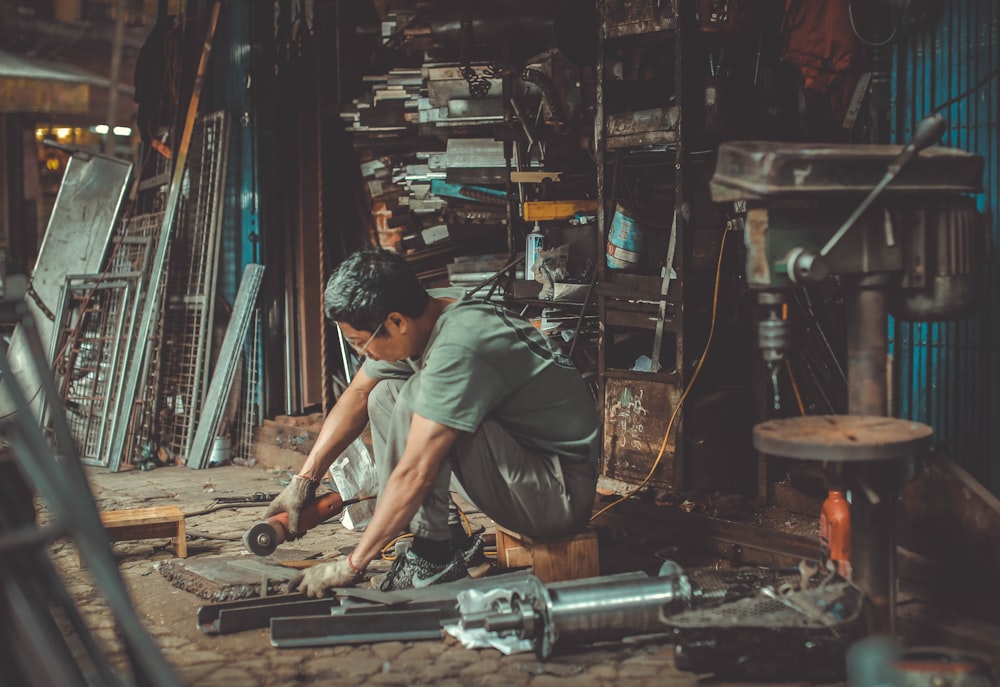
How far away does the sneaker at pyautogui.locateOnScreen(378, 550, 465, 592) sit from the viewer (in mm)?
4059

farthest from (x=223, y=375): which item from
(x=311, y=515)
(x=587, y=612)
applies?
(x=587, y=612)

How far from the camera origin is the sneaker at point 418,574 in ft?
13.3

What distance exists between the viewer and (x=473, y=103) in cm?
698

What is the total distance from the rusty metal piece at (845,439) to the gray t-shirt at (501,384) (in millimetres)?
1003

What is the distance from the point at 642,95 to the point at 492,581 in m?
3.15

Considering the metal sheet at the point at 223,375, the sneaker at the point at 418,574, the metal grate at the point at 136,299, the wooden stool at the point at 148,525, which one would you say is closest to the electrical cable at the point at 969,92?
the sneaker at the point at 418,574

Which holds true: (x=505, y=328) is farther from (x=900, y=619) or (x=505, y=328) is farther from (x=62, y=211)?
(x=62, y=211)

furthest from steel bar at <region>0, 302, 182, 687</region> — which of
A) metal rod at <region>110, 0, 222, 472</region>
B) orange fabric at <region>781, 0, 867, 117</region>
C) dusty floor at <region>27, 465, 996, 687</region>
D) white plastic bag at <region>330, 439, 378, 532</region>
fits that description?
metal rod at <region>110, 0, 222, 472</region>

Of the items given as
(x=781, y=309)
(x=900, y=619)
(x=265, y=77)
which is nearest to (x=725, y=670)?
(x=900, y=619)

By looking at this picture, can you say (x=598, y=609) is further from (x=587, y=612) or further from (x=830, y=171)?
(x=830, y=171)

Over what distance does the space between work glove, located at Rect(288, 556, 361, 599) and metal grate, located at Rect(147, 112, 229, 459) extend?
396 centimetres

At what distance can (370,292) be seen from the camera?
384 centimetres

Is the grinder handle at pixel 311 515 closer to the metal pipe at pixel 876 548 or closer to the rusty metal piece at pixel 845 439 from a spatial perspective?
the rusty metal piece at pixel 845 439

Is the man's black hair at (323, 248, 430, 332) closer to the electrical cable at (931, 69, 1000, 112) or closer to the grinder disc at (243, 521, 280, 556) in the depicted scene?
the grinder disc at (243, 521, 280, 556)
